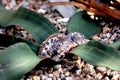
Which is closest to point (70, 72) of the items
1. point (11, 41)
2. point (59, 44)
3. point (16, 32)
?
point (59, 44)

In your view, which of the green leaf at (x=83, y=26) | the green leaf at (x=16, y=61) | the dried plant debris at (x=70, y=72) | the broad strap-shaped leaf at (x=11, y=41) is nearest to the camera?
the green leaf at (x=16, y=61)

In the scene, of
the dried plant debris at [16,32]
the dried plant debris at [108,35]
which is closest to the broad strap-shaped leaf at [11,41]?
the dried plant debris at [16,32]

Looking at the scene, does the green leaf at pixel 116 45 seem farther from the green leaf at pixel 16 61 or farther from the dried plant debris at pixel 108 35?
the green leaf at pixel 16 61

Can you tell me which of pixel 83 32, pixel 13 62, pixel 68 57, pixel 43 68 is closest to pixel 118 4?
pixel 83 32

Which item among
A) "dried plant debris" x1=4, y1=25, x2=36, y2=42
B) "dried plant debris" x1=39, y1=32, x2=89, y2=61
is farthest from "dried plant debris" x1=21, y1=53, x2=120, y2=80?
"dried plant debris" x1=4, y1=25, x2=36, y2=42

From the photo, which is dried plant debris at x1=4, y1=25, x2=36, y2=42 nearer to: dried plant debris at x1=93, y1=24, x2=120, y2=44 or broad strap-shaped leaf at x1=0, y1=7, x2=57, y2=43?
broad strap-shaped leaf at x1=0, y1=7, x2=57, y2=43

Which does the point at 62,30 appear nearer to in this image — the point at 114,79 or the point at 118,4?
the point at 118,4
